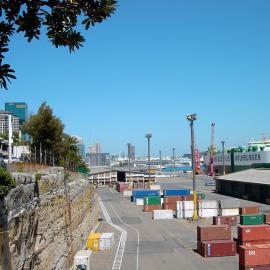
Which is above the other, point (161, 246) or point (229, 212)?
point (229, 212)

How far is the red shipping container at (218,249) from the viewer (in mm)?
43031

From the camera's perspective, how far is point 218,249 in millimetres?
43188

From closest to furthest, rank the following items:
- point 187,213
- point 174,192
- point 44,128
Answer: point 44,128
point 187,213
point 174,192

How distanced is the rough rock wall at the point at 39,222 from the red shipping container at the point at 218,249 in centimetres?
1637

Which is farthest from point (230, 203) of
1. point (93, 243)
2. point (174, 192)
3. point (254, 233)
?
point (93, 243)

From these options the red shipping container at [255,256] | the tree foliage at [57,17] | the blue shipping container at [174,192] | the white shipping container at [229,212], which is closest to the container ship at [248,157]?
the blue shipping container at [174,192]

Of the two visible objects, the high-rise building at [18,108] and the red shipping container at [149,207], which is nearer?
the red shipping container at [149,207]

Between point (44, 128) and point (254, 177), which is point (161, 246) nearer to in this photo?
point (44, 128)

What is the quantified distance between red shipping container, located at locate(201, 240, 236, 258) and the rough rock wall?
16.4 meters

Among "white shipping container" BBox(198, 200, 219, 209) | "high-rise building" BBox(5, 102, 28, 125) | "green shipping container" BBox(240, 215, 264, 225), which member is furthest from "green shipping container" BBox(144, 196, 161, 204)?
"high-rise building" BBox(5, 102, 28, 125)

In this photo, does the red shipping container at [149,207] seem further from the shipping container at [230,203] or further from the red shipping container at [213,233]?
the red shipping container at [213,233]

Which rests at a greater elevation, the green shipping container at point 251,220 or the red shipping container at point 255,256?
the red shipping container at point 255,256

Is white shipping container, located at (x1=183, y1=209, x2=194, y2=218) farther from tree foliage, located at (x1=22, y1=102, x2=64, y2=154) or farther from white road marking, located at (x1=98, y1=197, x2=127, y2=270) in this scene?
tree foliage, located at (x1=22, y1=102, x2=64, y2=154)

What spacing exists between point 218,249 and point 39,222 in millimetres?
26682
